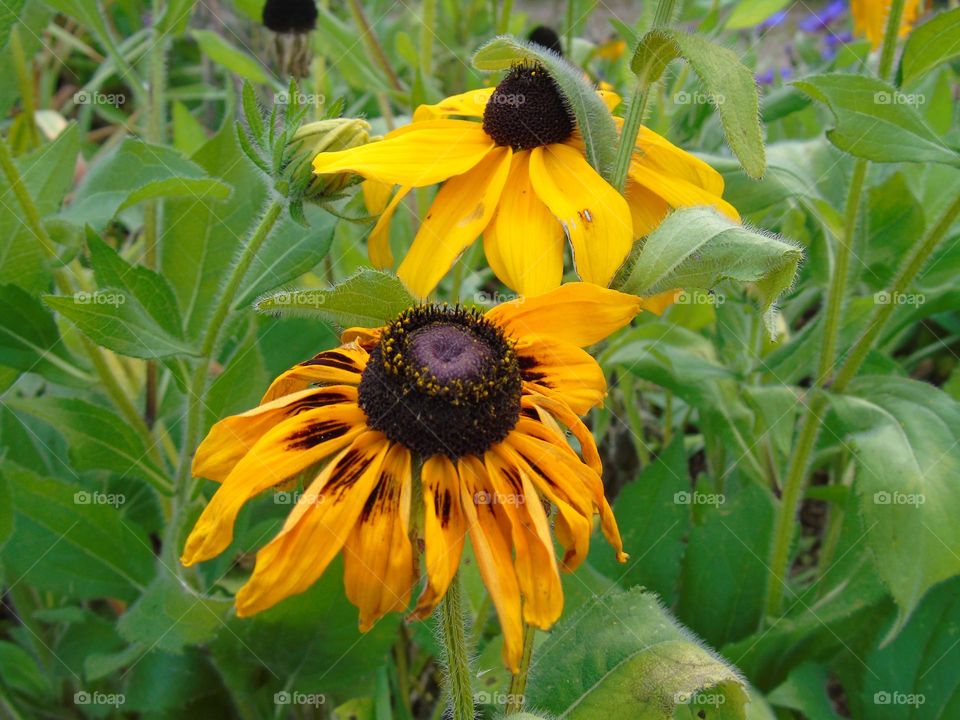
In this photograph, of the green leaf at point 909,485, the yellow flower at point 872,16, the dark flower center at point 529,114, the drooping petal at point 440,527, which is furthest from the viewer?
the yellow flower at point 872,16

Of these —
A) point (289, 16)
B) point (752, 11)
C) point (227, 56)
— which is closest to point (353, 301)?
point (289, 16)

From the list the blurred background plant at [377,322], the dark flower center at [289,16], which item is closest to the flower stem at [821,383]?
the blurred background plant at [377,322]

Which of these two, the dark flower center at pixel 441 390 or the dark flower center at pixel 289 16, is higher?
Result: the dark flower center at pixel 289 16

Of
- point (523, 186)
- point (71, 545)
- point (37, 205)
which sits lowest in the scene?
point (71, 545)

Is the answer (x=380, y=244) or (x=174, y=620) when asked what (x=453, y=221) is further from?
(x=174, y=620)

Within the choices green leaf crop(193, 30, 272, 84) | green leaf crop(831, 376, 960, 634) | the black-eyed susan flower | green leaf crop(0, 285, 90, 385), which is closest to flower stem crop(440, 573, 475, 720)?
the black-eyed susan flower

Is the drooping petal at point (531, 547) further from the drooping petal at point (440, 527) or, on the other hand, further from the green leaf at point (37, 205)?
the green leaf at point (37, 205)
